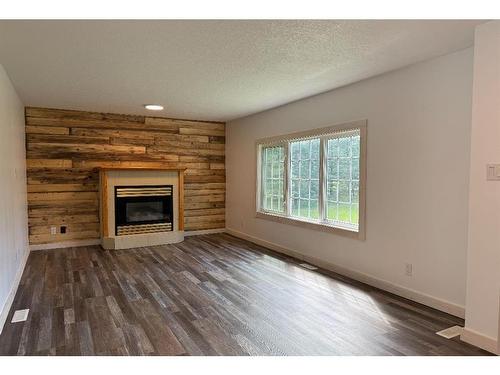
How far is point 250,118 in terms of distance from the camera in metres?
5.99

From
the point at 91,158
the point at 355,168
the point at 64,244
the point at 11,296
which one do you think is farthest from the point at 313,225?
the point at 64,244

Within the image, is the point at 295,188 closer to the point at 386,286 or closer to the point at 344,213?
the point at 344,213

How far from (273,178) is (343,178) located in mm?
1604

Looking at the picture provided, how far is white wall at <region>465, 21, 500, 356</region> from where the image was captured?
7.47ft

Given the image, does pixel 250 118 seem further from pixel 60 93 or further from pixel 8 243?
pixel 8 243

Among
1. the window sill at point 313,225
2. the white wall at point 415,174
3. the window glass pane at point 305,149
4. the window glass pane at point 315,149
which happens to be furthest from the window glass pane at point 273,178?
the white wall at point 415,174

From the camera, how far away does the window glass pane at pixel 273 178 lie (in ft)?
17.5

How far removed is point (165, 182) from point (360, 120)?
3.49m

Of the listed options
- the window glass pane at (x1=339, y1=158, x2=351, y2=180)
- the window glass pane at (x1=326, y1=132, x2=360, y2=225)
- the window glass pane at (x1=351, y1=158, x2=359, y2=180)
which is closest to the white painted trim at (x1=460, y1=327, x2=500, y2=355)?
the window glass pane at (x1=326, y1=132, x2=360, y2=225)

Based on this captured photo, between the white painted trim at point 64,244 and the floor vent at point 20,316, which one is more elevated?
the white painted trim at point 64,244

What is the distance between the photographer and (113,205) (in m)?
5.46

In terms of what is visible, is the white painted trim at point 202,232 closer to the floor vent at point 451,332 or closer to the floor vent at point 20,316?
the floor vent at point 20,316

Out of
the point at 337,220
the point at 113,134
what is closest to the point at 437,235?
the point at 337,220

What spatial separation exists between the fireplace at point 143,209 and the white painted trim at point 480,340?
459 centimetres
